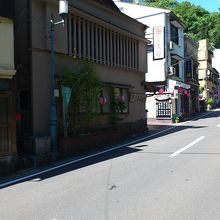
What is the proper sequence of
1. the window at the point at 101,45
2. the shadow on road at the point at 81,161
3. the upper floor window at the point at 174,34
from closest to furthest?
the shadow on road at the point at 81,161 < the window at the point at 101,45 < the upper floor window at the point at 174,34

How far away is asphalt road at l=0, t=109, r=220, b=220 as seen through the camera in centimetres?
714

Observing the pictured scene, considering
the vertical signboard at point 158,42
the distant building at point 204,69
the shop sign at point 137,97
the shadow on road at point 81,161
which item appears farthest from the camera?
the distant building at point 204,69

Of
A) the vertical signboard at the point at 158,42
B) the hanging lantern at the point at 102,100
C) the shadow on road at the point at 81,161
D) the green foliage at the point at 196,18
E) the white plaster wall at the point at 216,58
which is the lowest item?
the shadow on road at the point at 81,161

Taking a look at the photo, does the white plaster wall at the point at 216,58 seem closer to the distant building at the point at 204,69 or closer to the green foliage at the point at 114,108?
the distant building at the point at 204,69

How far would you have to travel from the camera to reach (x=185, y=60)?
146ft

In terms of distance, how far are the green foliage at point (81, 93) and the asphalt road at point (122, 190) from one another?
3303 millimetres

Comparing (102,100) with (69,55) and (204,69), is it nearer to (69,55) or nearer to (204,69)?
(69,55)

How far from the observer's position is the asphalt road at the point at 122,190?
7137 millimetres

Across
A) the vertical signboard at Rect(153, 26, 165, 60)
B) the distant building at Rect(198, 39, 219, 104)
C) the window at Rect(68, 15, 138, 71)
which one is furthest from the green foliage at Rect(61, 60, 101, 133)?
the distant building at Rect(198, 39, 219, 104)

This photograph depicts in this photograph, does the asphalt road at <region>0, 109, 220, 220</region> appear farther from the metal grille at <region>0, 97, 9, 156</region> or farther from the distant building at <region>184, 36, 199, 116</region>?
the distant building at <region>184, 36, 199, 116</region>

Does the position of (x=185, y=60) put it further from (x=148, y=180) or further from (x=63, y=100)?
(x=148, y=180)

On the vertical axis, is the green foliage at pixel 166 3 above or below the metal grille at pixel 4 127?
above

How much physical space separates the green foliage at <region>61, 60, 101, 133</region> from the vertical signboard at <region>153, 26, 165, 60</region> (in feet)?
61.8

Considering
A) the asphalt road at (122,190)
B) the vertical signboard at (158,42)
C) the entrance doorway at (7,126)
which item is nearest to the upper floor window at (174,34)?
the vertical signboard at (158,42)
